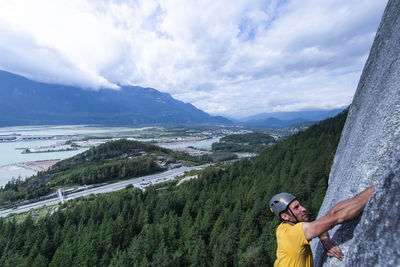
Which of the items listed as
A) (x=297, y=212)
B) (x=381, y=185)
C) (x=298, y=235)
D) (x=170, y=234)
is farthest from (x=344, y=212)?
(x=170, y=234)

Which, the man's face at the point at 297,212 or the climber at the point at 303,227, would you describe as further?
the man's face at the point at 297,212

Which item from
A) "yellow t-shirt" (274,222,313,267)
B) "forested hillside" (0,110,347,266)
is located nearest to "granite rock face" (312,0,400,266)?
"yellow t-shirt" (274,222,313,267)

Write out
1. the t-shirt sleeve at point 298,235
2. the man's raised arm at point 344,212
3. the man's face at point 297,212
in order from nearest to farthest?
1. the man's raised arm at point 344,212
2. the t-shirt sleeve at point 298,235
3. the man's face at point 297,212

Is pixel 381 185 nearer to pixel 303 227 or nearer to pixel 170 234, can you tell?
pixel 303 227

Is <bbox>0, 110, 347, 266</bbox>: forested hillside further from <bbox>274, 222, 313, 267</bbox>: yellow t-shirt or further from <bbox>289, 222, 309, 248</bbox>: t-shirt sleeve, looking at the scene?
<bbox>289, 222, 309, 248</bbox>: t-shirt sleeve

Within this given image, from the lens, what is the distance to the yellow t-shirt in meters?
3.05

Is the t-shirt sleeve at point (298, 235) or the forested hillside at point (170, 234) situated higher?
the t-shirt sleeve at point (298, 235)

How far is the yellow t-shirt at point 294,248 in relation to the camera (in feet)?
10.0

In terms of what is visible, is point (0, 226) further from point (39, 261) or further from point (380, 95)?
point (380, 95)

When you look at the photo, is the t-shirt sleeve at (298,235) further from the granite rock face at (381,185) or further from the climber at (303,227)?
the granite rock face at (381,185)

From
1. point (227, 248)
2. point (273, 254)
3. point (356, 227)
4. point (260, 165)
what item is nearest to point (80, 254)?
point (227, 248)

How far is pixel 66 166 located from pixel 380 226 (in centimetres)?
12661

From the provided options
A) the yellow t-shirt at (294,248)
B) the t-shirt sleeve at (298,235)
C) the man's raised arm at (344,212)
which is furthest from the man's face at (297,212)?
the man's raised arm at (344,212)

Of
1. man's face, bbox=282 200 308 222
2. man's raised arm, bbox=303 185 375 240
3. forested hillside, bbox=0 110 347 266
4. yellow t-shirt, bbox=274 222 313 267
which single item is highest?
man's raised arm, bbox=303 185 375 240
